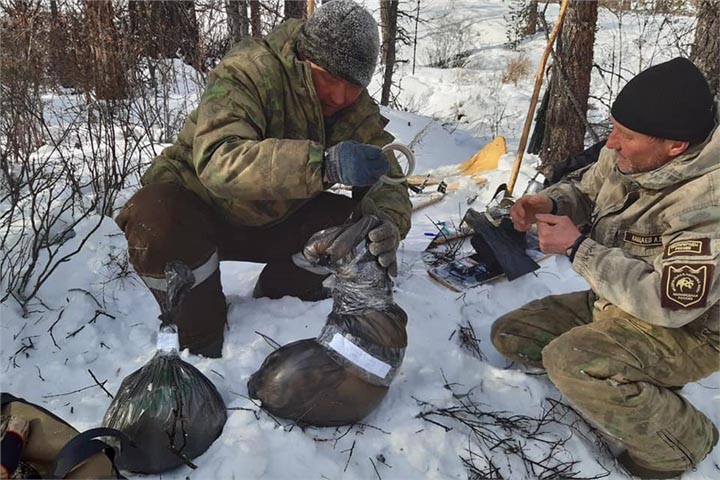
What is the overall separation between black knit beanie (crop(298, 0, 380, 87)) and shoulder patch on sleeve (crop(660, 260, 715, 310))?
1.18m

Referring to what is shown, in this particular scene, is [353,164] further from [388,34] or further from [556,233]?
[388,34]

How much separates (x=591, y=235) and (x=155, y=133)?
4457 mm

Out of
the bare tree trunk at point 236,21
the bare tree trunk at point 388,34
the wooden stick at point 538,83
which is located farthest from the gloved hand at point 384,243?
the bare tree trunk at point 388,34

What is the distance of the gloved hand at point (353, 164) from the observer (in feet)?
5.44

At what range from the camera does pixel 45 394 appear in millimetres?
1814

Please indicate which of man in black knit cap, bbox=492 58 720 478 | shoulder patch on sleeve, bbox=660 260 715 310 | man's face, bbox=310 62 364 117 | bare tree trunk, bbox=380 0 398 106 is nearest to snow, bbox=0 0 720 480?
man in black knit cap, bbox=492 58 720 478

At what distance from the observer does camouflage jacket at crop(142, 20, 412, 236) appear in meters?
1.70

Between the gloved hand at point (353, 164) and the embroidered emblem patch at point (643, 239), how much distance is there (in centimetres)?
92

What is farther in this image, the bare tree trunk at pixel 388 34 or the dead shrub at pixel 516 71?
the dead shrub at pixel 516 71

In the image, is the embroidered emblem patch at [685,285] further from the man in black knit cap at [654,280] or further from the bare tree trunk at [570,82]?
the bare tree trunk at [570,82]

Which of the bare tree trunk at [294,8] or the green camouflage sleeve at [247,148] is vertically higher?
the bare tree trunk at [294,8]

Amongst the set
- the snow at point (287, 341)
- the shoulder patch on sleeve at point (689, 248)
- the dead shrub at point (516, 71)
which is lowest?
the snow at point (287, 341)

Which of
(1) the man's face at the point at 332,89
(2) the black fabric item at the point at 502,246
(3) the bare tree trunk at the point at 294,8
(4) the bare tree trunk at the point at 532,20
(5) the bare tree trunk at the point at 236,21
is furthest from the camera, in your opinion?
(4) the bare tree trunk at the point at 532,20

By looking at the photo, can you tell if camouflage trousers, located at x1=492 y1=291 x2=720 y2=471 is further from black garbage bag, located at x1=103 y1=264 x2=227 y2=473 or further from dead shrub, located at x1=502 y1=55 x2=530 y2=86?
dead shrub, located at x1=502 y1=55 x2=530 y2=86
